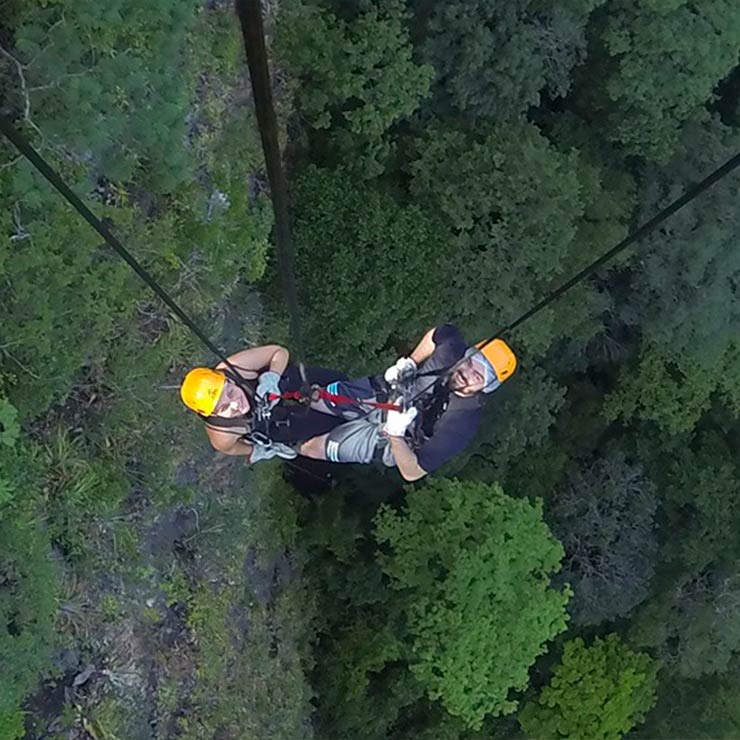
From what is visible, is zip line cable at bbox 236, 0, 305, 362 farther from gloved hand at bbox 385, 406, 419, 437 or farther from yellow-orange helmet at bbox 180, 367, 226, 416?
gloved hand at bbox 385, 406, 419, 437

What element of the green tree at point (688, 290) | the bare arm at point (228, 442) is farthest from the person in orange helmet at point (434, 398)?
the green tree at point (688, 290)

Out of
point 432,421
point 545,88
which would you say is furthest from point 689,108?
point 432,421

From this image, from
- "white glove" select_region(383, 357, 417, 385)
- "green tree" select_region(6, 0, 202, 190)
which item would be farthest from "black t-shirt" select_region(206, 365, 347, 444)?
"green tree" select_region(6, 0, 202, 190)

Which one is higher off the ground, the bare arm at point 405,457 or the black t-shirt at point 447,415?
the black t-shirt at point 447,415

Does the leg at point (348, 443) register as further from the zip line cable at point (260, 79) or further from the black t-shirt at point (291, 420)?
the zip line cable at point (260, 79)

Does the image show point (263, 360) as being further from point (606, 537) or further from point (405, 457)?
point (606, 537)

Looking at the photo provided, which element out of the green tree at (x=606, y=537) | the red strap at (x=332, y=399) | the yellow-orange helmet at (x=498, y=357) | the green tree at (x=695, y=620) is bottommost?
the green tree at (x=695, y=620)

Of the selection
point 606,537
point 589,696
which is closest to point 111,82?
point 606,537
